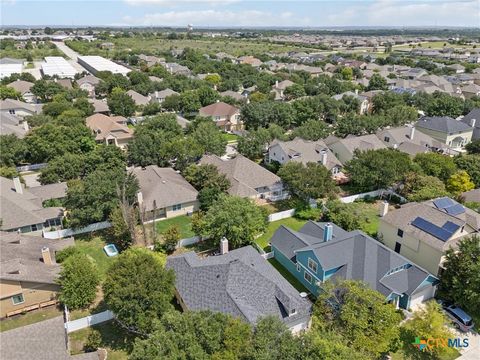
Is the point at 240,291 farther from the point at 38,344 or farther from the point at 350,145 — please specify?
the point at 350,145

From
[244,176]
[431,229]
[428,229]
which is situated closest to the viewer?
[431,229]

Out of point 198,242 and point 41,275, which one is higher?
point 41,275

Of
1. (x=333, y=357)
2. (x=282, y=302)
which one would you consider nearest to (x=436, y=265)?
(x=282, y=302)

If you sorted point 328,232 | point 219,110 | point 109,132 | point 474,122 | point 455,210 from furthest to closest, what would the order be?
point 219,110, point 474,122, point 109,132, point 455,210, point 328,232

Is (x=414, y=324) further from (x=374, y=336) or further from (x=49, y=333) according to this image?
(x=49, y=333)

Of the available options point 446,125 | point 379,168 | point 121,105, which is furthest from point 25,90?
point 446,125

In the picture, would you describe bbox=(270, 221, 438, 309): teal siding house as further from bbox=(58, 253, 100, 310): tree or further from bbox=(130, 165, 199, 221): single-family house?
bbox=(58, 253, 100, 310): tree
